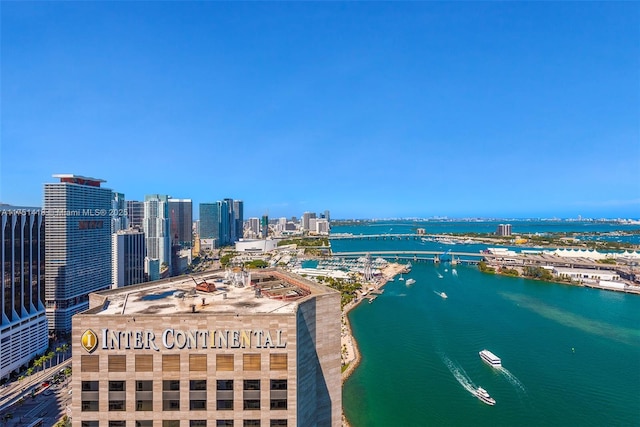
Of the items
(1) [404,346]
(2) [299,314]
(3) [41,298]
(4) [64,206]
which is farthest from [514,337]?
(4) [64,206]

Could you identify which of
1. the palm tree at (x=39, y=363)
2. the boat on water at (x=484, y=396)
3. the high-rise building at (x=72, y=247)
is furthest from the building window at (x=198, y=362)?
the high-rise building at (x=72, y=247)

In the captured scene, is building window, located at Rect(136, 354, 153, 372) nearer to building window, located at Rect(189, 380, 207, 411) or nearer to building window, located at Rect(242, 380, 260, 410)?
building window, located at Rect(189, 380, 207, 411)

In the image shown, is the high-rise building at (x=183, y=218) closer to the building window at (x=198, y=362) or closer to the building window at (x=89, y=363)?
the building window at (x=89, y=363)

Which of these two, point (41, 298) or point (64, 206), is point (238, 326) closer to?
point (41, 298)

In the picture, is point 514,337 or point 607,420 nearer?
point 607,420

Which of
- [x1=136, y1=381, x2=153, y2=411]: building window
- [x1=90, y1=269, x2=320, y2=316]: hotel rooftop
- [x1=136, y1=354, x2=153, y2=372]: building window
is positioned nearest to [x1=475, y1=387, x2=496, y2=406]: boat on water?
[x1=90, y1=269, x2=320, y2=316]: hotel rooftop

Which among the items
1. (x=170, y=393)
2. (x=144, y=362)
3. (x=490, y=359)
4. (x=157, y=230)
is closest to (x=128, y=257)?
(x=157, y=230)
